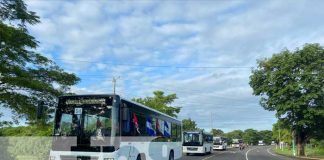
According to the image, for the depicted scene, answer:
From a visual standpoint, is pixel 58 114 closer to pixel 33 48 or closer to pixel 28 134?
pixel 33 48

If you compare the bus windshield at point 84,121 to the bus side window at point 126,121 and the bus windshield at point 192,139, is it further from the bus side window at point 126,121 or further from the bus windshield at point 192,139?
the bus windshield at point 192,139

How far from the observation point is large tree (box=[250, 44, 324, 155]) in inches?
1751

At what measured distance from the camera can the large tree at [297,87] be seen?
146ft

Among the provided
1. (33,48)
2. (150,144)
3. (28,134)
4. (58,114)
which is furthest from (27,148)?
(58,114)

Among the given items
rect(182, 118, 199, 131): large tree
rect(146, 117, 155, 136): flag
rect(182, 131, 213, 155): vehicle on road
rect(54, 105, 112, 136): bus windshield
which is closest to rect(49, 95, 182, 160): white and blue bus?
rect(54, 105, 112, 136): bus windshield

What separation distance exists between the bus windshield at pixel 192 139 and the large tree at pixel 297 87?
29.7 feet

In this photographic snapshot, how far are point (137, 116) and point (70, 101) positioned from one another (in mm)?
3232

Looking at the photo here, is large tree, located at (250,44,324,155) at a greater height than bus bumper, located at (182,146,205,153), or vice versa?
large tree, located at (250,44,324,155)

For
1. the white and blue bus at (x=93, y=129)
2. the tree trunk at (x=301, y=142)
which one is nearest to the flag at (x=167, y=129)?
the white and blue bus at (x=93, y=129)

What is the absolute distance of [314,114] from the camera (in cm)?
4409

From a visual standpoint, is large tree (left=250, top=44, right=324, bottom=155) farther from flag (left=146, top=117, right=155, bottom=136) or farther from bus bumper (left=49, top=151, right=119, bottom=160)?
bus bumper (left=49, top=151, right=119, bottom=160)

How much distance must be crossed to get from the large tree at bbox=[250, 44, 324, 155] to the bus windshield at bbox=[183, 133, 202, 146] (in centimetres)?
905

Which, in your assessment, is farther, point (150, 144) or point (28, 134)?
→ point (28, 134)

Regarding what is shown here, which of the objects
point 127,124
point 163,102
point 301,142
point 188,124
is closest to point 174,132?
point 127,124
